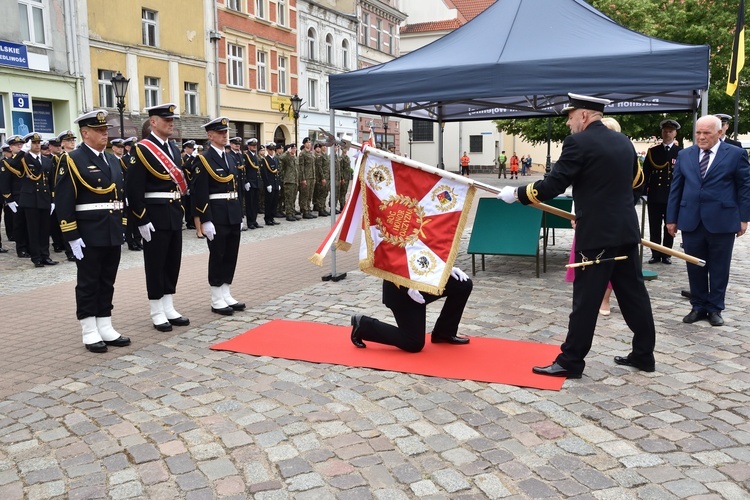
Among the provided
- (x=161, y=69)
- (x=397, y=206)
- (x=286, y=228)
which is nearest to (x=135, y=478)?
(x=397, y=206)

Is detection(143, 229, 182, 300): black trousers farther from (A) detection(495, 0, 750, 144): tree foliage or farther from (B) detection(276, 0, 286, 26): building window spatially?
(B) detection(276, 0, 286, 26): building window

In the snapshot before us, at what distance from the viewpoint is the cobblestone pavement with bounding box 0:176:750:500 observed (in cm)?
352

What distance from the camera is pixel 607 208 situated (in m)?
4.82

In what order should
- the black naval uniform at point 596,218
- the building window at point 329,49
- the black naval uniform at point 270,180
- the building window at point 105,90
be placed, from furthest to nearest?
the building window at point 329,49 < the building window at point 105,90 < the black naval uniform at point 270,180 < the black naval uniform at point 596,218

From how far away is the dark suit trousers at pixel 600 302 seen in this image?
4.89 meters

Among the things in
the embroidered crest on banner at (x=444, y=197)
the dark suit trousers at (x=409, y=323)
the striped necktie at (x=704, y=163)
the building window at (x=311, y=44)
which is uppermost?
the building window at (x=311, y=44)

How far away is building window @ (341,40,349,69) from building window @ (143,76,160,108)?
58.2ft

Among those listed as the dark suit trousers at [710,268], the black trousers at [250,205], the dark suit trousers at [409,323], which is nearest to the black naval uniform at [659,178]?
the dark suit trousers at [710,268]

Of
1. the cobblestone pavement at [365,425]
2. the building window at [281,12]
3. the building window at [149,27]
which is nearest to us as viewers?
the cobblestone pavement at [365,425]

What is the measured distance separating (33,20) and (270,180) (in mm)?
10854

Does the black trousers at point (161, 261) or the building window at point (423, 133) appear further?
the building window at point (423, 133)

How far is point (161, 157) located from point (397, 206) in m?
2.32

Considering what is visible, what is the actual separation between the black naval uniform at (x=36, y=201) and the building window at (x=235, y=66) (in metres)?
20.8

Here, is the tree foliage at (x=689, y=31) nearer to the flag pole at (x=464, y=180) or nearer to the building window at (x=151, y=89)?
the building window at (x=151, y=89)
